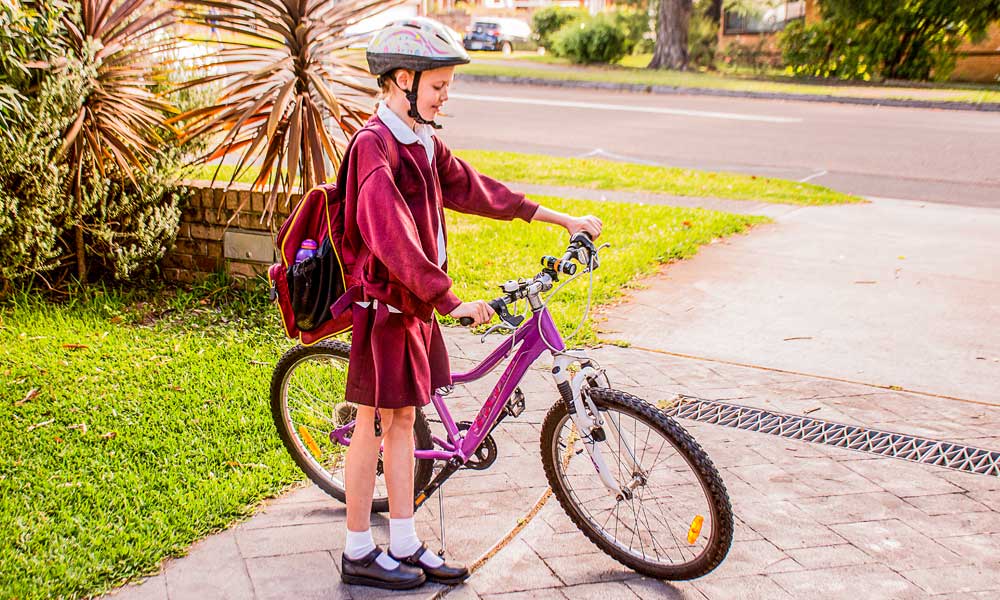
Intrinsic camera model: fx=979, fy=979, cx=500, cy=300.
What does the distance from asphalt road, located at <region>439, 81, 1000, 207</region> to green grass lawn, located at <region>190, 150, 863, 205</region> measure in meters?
0.78

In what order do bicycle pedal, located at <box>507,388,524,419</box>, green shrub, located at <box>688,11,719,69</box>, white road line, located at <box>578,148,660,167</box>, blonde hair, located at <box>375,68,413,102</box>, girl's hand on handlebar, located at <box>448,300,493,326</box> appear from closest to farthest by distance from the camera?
girl's hand on handlebar, located at <box>448,300,493,326</box> < blonde hair, located at <box>375,68,413,102</box> < bicycle pedal, located at <box>507,388,524,419</box> < white road line, located at <box>578,148,660,167</box> < green shrub, located at <box>688,11,719,69</box>

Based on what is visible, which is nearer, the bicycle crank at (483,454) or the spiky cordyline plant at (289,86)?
the bicycle crank at (483,454)

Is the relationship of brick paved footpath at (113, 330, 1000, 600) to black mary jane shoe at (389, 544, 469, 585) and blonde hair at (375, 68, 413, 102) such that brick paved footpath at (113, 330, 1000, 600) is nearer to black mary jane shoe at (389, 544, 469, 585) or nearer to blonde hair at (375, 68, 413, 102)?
black mary jane shoe at (389, 544, 469, 585)

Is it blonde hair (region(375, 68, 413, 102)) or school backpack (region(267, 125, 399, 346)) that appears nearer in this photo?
blonde hair (region(375, 68, 413, 102))

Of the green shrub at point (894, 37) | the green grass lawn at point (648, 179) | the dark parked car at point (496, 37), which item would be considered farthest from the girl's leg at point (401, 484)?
the dark parked car at point (496, 37)

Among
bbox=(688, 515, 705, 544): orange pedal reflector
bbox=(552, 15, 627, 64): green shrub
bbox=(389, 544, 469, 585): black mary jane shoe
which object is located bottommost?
bbox=(389, 544, 469, 585): black mary jane shoe

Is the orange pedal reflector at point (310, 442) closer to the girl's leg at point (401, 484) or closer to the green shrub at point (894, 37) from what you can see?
the girl's leg at point (401, 484)

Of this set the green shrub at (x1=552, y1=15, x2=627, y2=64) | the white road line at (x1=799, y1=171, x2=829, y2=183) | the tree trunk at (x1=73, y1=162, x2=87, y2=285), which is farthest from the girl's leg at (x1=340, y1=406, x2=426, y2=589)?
the green shrub at (x1=552, y1=15, x2=627, y2=64)

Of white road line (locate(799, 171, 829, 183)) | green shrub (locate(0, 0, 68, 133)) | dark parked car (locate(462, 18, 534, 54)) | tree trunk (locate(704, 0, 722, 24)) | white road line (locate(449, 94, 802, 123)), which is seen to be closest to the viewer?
green shrub (locate(0, 0, 68, 133))

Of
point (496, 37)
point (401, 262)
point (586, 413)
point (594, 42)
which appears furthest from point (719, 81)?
point (401, 262)

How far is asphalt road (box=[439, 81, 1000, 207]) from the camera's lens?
1144 cm

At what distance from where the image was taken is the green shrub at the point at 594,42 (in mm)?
29188

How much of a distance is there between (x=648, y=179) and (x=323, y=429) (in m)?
7.16

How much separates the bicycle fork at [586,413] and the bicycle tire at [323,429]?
0.58m
